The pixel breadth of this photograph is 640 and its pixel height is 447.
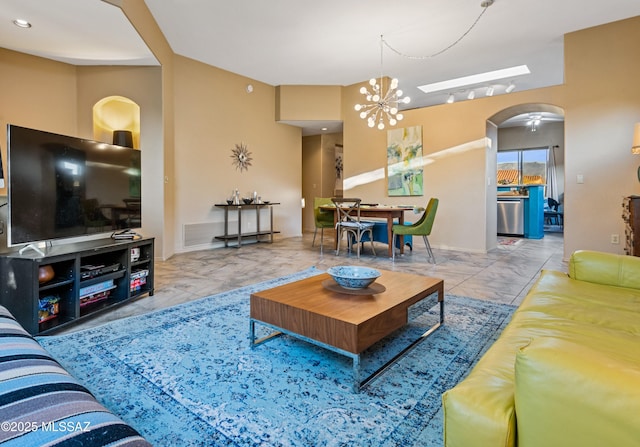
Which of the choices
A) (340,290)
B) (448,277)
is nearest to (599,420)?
(340,290)

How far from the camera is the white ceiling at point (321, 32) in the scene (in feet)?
11.8

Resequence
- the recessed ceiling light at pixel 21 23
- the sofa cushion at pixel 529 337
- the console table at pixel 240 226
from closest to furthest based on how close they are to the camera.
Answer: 1. the sofa cushion at pixel 529 337
2. the recessed ceiling light at pixel 21 23
3. the console table at pixel 240 226

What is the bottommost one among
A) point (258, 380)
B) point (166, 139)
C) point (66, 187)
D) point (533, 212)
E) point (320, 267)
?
point (258, 380)

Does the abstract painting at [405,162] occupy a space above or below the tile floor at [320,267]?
above

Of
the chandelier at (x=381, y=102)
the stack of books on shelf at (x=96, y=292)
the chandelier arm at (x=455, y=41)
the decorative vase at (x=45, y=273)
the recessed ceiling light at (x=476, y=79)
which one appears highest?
the recessed ceiling light at (x=476, y=79)

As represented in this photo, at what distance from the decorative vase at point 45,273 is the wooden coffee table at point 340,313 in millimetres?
1429

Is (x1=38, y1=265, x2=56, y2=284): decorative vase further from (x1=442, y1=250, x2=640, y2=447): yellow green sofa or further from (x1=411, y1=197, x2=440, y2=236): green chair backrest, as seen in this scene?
(x1=411, y1=197, x2=440, y2=236): green chair backrest

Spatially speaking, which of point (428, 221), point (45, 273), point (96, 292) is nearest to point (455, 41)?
point (428, 221)

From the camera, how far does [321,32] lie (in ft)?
15.6

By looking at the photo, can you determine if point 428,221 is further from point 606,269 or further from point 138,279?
point 138,279

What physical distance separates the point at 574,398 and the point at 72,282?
2.79 meters

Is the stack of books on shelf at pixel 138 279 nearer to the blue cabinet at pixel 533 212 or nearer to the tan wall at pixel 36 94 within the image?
the tan wall at pixel 36 94

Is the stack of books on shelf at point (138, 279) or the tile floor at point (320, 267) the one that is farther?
the tile floor at point (320, 267)

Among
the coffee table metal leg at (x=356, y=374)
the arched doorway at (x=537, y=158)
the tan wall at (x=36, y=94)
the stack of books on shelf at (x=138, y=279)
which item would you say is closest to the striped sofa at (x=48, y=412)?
the coffee table metal leg at (x=356, y=374)
